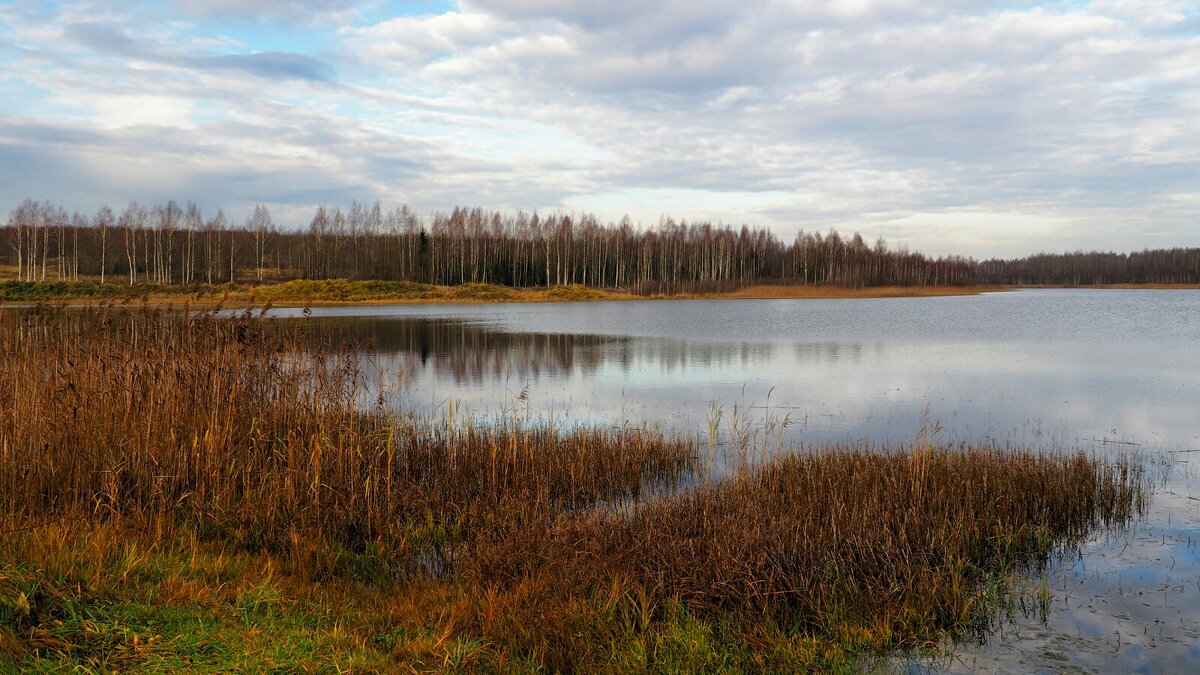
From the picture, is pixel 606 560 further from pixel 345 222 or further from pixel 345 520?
pixel 345 222

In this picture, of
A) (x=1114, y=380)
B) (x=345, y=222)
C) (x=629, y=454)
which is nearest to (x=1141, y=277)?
(x=345, y=222)

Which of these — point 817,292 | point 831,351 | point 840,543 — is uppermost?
point 817,292

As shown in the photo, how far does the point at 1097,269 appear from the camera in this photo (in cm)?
14888

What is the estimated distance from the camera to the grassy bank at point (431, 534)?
417cm

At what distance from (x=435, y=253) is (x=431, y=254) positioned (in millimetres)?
2010

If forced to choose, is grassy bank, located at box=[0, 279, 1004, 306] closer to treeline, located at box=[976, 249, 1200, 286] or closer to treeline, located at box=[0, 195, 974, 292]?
treeline, located at box=[0, 195, 974, 292]

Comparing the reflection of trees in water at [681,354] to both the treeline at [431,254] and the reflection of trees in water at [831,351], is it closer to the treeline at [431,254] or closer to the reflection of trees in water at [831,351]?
the reflection of trees in water at [831,351]

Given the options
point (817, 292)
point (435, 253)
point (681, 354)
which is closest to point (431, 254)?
point (435, 253)

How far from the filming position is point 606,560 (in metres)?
5.54

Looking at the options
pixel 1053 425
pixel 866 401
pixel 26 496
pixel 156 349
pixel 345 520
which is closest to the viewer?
pixel 26 496

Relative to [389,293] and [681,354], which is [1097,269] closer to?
[389,293]

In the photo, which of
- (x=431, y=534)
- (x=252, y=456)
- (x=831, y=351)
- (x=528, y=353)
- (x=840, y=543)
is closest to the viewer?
(x=840, y=543)

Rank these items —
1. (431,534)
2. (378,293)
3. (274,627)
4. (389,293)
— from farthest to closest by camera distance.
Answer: (389,293) < (378,293) < (431,534) < (274,627)

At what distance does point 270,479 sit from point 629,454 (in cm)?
438
